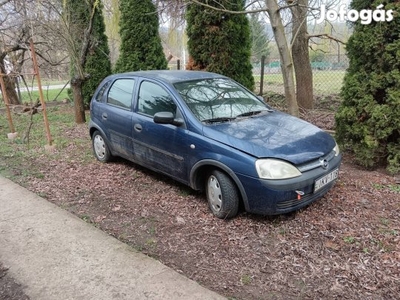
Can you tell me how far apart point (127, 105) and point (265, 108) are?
6.38 feet

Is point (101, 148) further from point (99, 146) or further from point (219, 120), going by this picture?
point (219, 120)

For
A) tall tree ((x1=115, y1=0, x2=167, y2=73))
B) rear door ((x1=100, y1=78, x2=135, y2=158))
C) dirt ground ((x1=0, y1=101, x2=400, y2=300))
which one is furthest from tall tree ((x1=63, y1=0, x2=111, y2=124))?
dirt ground ((x1=0, y1=101, x2=400, y2=300))

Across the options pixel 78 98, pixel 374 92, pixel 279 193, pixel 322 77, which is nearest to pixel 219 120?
pixel 279 193

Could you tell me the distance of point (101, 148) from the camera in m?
5.59

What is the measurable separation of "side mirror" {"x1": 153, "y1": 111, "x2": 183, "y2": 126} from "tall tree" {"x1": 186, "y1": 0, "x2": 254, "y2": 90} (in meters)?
4.41

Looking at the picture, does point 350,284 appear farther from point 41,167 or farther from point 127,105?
point 41,167

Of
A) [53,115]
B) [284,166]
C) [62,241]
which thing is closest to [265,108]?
[284,166]

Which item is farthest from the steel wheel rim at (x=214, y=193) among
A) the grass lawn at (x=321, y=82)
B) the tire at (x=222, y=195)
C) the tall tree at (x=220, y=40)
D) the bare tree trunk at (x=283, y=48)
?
the grass lawn at (x=321, y=82)

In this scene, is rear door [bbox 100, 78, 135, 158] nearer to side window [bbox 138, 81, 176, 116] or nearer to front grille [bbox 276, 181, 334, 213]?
side window [bbox 138, 81, 176, 116]

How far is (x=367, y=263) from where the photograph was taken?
2832 millimetres

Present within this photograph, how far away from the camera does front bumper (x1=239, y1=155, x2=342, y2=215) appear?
3.17 meters

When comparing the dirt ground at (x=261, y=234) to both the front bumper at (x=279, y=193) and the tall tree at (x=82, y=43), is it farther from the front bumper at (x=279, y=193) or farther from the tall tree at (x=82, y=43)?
the tall tree at (x=82, y=43)

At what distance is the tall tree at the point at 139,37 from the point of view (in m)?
9.74

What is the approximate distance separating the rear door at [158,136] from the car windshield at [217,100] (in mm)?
226
